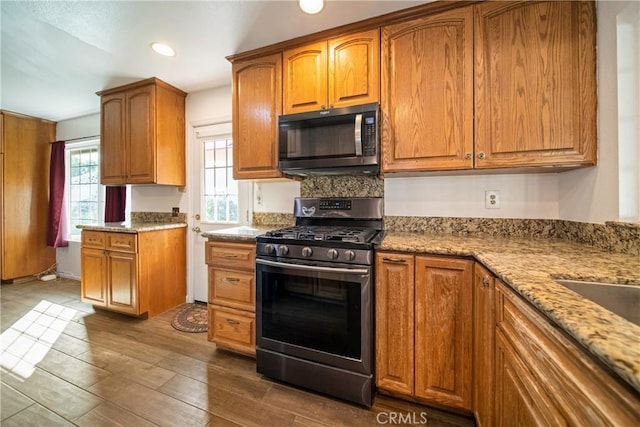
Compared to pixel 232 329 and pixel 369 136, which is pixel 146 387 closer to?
pixel 232 329

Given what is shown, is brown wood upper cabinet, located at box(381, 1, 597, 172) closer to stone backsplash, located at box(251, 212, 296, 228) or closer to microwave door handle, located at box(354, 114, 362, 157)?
microwave door handle, located at box(354, 114, 362, 157)

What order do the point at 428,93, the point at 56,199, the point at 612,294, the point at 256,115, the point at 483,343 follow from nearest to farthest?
the point at 612,294, the point at 483,343, the point at 428,93, the point at 256,115, the point at 56,199

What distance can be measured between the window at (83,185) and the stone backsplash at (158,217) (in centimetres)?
95

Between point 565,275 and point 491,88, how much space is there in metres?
1.12

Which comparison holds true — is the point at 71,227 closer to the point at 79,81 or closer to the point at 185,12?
the point at 79,81

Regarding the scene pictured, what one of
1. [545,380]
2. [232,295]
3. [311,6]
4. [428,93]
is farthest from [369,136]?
[232,295]

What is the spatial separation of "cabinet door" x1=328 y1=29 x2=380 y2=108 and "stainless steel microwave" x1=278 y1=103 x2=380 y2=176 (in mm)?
119

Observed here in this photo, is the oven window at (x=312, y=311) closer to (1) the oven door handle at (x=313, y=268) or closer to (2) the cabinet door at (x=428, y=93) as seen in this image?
(1) the oven door handle at (x=313, y=268)

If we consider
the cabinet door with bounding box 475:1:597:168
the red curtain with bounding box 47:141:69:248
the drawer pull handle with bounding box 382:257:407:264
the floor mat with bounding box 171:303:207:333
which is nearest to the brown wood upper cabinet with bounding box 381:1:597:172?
the cabinet door with bounding box 475:1:597:168

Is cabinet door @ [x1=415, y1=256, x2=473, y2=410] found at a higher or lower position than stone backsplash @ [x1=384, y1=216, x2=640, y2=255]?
lower

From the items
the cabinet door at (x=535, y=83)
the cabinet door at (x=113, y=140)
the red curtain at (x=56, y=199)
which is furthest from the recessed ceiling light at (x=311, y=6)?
the red curtain at (x=56, y=199)

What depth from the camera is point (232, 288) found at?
1.91 meters

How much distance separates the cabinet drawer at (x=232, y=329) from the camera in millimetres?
1861

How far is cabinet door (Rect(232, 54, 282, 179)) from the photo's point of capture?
1999mm
